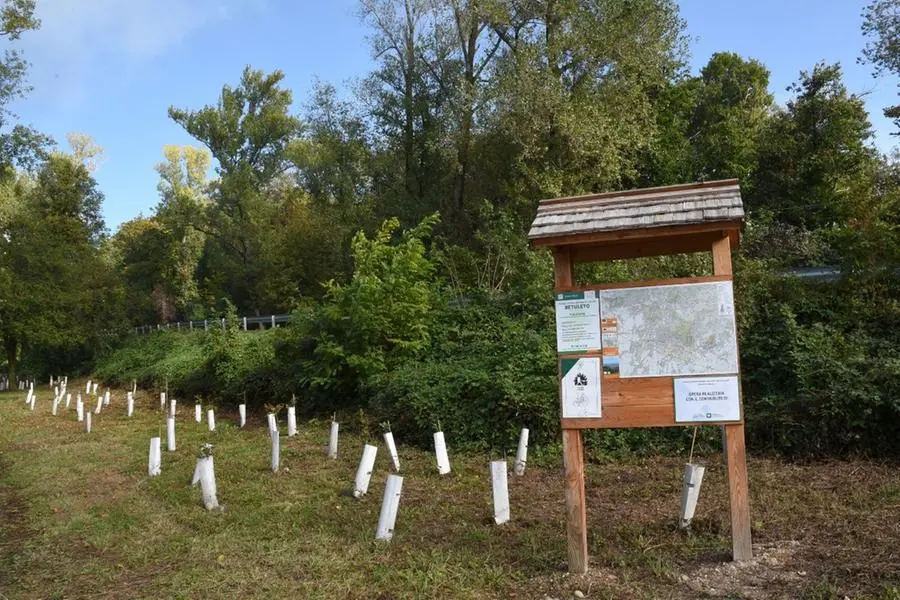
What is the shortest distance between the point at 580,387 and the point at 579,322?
53 cm

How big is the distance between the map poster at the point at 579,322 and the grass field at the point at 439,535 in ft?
5.97

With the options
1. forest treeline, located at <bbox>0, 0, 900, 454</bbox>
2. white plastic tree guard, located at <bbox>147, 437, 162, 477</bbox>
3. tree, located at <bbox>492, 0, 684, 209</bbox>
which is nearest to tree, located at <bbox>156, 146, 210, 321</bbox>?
forest treeline, located at <bbox>0, 0, 900, 454</bbox>

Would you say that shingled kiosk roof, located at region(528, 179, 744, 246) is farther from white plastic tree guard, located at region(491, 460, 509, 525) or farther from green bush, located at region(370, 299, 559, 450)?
green bush, located at region(370, 299, 559, 450)

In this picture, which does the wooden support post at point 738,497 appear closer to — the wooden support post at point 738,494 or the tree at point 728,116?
the wooden support post at point 738,494

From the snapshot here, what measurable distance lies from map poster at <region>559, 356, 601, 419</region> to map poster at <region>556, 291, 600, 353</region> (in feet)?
0.37

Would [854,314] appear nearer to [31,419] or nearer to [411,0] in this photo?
[31,419]

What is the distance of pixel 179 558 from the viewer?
6707mm

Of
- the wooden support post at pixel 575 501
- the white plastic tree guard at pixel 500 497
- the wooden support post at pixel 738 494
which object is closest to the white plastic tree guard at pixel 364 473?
the white plastic tree guard at pixel 500 497

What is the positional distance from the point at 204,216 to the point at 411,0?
20190mm

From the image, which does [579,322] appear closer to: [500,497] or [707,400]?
[707,400]

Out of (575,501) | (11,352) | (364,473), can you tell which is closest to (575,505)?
(575,501)

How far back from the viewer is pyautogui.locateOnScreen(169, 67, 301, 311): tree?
41094mm

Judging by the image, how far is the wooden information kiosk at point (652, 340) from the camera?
5598mm

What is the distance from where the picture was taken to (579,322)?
5.86 metres
